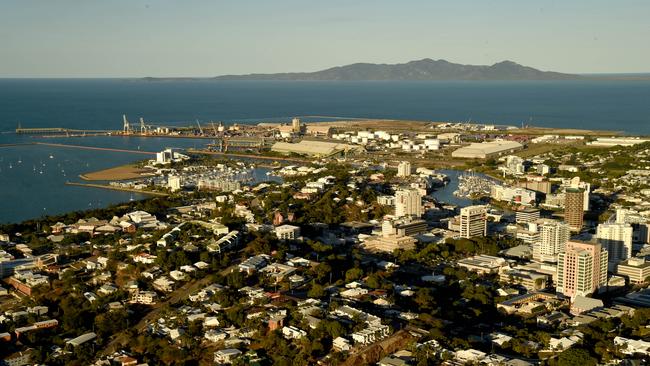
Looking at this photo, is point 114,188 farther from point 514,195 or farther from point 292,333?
point 292,333

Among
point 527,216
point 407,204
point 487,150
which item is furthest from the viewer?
point 487,150

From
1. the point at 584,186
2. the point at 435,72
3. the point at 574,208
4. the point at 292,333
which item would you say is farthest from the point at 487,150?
the point at 435,72

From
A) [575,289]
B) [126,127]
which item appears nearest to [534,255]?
[575,289]

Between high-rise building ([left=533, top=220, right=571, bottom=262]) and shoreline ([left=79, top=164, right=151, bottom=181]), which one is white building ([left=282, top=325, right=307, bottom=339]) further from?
shoreline ([left=79, top=164, right=151, bottom=181])

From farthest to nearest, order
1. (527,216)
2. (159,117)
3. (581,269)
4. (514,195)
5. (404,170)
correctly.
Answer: (159,117) → (404,170) → (514,195) → (527,216) → (581,269)

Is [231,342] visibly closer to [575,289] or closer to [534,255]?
[575,289]

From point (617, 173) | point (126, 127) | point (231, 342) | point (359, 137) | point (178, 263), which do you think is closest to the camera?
point (231, 342)

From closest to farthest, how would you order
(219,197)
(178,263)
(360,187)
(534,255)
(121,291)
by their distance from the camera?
1. (121,291)
2. (178,263)
3. (534,255)
4. (219,197)
5. (360,187)
